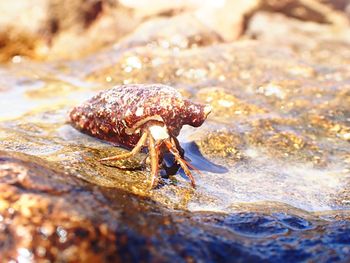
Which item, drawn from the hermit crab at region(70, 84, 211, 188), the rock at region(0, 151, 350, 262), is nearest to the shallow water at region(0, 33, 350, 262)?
the rock at region(0, 151, 350, 262)

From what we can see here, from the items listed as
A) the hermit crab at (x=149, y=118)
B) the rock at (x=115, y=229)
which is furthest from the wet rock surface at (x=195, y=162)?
the hermit crab at (x=149, y=118)

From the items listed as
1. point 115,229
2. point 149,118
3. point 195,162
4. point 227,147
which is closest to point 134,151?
point 149,118

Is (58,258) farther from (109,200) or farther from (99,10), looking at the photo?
(99,10)

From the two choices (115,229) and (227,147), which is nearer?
(115,229)

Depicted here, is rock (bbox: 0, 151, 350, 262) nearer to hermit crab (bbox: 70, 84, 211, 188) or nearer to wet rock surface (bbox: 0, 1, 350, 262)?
wet rock surface (bbox: 0, 1, 350, 262)

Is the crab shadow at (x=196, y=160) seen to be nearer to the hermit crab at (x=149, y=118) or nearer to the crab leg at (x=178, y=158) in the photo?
the hermit crab at (x=149, y=118)

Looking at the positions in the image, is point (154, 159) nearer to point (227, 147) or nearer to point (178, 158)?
point (178, 158)

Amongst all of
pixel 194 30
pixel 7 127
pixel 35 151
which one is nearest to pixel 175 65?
pixel 194 30
